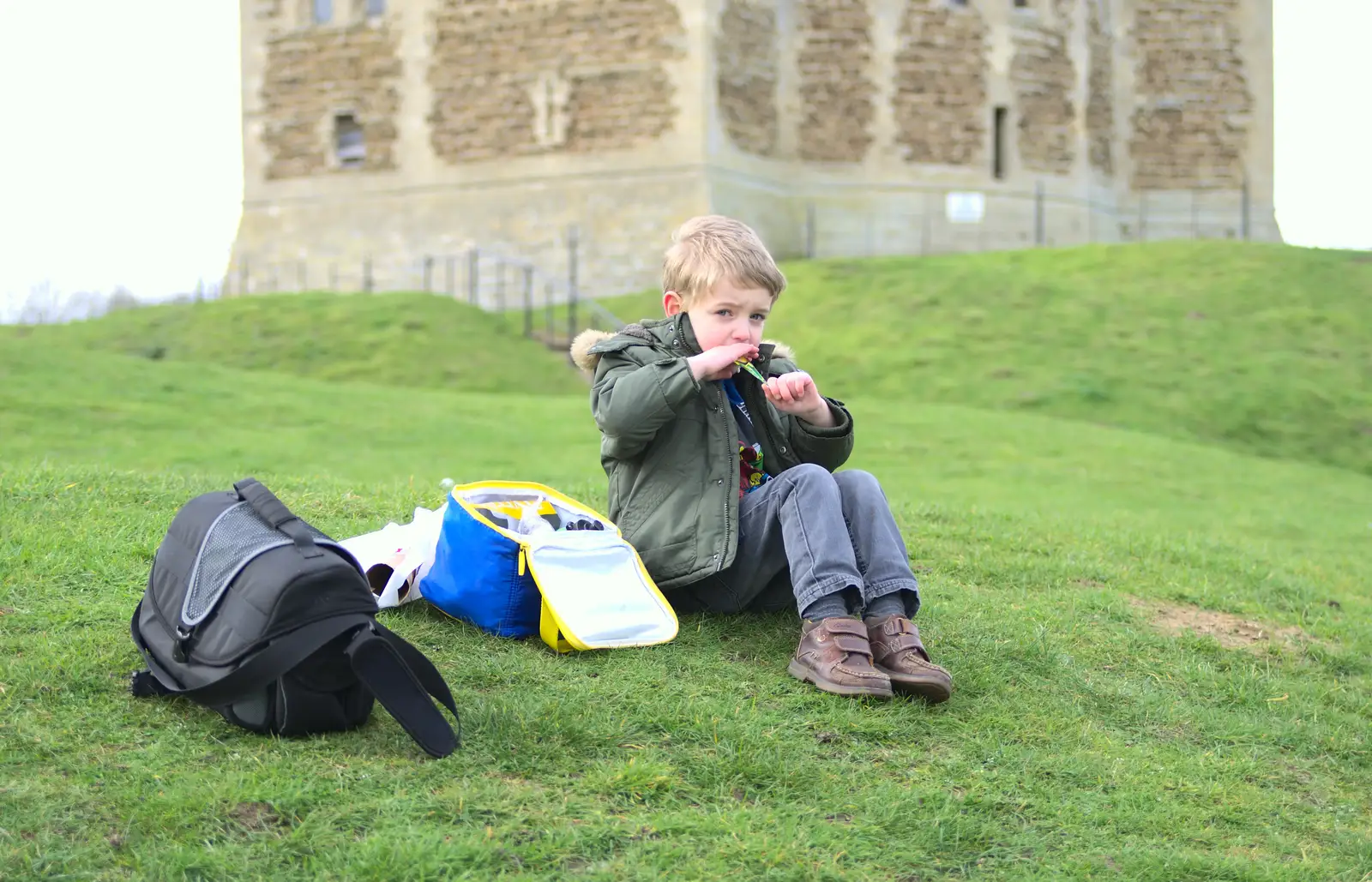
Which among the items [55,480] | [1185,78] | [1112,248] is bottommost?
[55,480]

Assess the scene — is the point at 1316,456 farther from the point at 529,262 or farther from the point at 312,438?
the point at 529,262

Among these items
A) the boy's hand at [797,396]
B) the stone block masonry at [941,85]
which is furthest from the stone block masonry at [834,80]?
the boy's hand at [797,396]

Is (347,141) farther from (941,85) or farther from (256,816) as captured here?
(256,816)

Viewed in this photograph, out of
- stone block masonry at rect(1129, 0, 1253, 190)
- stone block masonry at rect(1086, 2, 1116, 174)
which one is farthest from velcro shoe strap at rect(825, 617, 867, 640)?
stone block masonry at rect(1129, 0, 1253, 190)

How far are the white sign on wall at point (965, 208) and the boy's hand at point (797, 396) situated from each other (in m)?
23.5

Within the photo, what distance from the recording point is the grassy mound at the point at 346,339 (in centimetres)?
1803

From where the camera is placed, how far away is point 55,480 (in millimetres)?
6242

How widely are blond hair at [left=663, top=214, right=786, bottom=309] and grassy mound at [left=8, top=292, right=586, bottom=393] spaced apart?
44.1 ft

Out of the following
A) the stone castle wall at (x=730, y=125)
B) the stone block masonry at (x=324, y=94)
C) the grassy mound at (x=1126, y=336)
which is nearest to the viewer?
the grassy mound at (x=1126, y=336)

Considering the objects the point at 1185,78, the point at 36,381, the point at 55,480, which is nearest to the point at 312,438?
the point at 36,381

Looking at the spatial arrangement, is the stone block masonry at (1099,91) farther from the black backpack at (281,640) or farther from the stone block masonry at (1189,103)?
the black backpack at (281,640)

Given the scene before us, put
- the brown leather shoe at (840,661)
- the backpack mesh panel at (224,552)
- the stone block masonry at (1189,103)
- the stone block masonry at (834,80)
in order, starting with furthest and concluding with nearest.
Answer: the stone block masonry at (1189,103) < the stone block masonry at (834,80) < the brown leather shoe at (840,661) < the backpack mesh panel at (224,552)

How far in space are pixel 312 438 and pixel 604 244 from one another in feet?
45.2

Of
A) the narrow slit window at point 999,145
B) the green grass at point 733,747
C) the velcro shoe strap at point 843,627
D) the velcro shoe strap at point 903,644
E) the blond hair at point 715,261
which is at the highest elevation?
the narrow slit window at point 999,145
